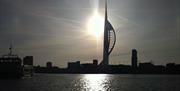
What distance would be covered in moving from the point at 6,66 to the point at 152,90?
326ft

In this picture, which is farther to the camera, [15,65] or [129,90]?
[15,65]

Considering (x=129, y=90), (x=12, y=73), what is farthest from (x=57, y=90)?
(x=12, y=73)

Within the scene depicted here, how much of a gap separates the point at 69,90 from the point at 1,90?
827 inches

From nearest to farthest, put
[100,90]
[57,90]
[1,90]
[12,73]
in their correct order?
[1,90] → [57,90] → [100,90] → [12,73]

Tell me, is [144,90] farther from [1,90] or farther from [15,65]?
[15,65]

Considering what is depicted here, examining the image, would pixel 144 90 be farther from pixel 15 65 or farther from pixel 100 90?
pixel 15 65

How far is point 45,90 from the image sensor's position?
374ft

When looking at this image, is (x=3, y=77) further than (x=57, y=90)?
Yes

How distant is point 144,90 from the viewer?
387 ft

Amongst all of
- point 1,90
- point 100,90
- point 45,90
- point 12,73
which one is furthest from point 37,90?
point 12,73

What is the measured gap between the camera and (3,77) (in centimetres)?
19812

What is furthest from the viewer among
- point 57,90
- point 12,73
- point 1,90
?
point 12,73

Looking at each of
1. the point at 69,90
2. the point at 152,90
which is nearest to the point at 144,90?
the point at 152,90

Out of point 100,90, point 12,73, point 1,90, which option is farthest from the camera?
point 12,73
